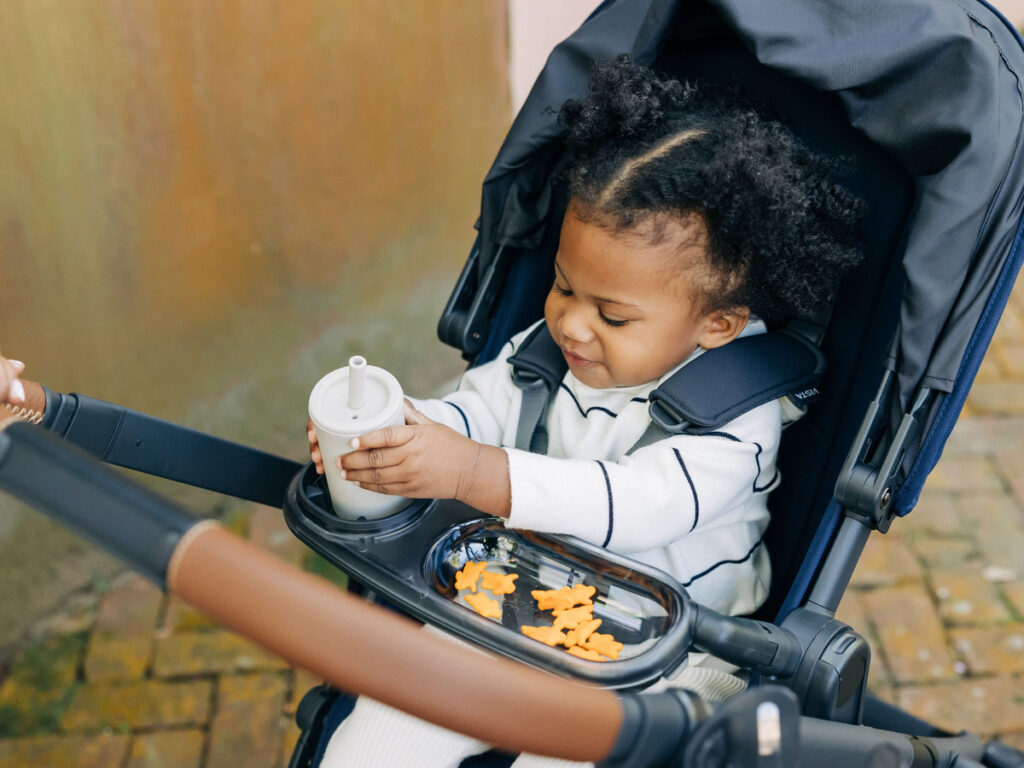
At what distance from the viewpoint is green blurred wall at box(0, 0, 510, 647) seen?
1.85 m

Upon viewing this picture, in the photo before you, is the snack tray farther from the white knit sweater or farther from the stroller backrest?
the stroller backrest

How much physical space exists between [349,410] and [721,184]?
1.77 feet

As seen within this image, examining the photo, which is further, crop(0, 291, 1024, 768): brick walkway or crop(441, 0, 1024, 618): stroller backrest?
crop(0, 291, 1024, 768): brick walkway

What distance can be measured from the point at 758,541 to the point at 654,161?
1.92ft

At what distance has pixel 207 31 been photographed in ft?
6.58

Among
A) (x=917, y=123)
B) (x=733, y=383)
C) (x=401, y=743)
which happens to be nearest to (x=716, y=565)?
(x=733, y=383)

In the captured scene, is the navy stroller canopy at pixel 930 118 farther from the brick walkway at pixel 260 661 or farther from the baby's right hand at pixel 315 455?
the brick walkway at pixel 260 661

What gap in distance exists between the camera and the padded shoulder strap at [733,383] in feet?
4.26

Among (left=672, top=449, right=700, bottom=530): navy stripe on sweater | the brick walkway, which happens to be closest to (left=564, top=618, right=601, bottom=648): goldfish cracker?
(left=672, top=449, right=700, bottom=530): navy stripe on sweater

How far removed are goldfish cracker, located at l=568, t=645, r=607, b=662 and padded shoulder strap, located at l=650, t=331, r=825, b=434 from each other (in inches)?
13.3

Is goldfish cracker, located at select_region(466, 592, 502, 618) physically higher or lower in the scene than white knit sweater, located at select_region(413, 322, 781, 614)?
lower

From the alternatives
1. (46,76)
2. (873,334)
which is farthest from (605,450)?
(46,76)

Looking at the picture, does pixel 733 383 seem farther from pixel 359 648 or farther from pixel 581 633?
pixel 359 648

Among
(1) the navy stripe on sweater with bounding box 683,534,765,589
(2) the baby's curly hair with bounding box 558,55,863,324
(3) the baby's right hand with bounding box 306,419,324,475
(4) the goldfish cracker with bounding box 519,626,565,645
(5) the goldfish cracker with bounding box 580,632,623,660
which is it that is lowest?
(1) the navy stripe on sweater with bounding box 683,534,765,589
